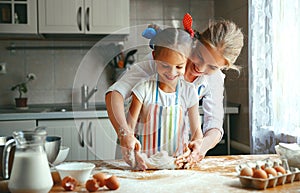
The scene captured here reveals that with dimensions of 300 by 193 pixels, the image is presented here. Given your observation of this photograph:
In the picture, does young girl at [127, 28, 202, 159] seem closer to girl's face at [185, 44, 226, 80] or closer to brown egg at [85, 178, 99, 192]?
Result: girl's face at [185, 44, 226, 80]

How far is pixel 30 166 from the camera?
3.51ft

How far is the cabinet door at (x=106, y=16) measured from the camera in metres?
2.80

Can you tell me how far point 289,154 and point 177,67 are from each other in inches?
17.9

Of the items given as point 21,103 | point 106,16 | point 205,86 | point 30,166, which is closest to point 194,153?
point 205,86

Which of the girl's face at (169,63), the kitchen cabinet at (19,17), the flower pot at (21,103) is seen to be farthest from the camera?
the flower pot at (21,103)

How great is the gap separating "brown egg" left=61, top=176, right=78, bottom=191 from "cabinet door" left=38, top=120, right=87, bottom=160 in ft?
4.68

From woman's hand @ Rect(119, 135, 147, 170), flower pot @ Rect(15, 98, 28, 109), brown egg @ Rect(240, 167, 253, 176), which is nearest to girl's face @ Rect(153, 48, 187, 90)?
woman's hand @ Rect(119, 135, 147, 170)

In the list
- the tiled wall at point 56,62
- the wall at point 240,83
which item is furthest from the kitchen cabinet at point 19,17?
the wall at point 240,83

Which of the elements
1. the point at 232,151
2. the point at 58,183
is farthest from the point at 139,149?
the point at 232,151

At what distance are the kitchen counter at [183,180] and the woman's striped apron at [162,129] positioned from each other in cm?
9

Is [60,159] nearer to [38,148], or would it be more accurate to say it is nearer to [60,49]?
[38,148]

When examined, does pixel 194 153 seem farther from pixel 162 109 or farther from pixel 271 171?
pixel 271 171

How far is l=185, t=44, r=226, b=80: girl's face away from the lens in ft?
4.46

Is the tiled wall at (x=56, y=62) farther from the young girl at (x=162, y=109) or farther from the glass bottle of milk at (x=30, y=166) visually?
the glass bottle of milk at (x=30, y=166)
